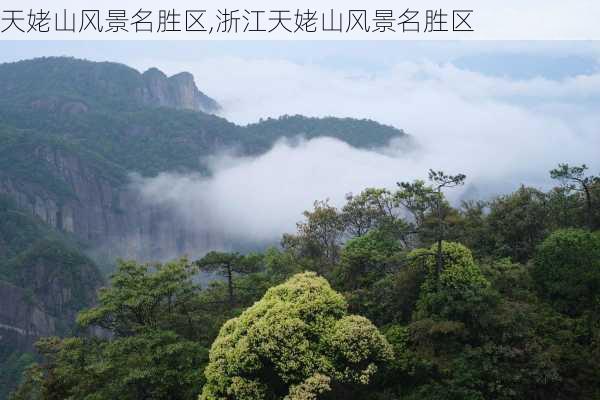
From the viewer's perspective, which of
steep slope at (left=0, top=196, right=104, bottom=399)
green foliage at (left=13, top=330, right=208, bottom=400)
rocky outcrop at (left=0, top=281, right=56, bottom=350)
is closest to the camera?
green foliage at (left=13, top=330, right=208, bottom=400)

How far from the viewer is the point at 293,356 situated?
1455 centimetres

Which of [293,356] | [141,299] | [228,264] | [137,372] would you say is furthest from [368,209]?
[293,356]

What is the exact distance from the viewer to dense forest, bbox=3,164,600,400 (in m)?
14.4

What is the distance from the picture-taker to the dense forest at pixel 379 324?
14406 millimetres

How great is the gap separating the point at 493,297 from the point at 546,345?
171cm

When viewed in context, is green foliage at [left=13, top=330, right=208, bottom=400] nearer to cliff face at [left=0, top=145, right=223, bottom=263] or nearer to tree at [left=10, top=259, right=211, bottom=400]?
tree at [left=10, top=259, right=211, bottom=400]

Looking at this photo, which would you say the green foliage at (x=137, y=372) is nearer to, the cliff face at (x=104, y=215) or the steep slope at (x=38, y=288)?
the steep slope at (x=38, y=288)

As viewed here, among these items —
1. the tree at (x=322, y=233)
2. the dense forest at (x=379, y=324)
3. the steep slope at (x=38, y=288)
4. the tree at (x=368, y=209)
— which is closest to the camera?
the dense forest at (x=379, y=324)

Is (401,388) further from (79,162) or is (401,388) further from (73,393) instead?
(79,162)

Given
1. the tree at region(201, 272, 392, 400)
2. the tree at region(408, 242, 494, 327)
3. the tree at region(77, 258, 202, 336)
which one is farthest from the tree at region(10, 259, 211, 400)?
the tree at region(408, 242, 494, 327)

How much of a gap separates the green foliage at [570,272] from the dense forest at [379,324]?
4cm

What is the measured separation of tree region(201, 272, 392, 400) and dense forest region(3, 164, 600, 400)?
3 centimetres

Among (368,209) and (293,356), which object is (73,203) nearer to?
(368,209)

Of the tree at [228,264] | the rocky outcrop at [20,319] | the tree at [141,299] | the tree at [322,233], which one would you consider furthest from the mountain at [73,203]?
the tree at [228,264]
